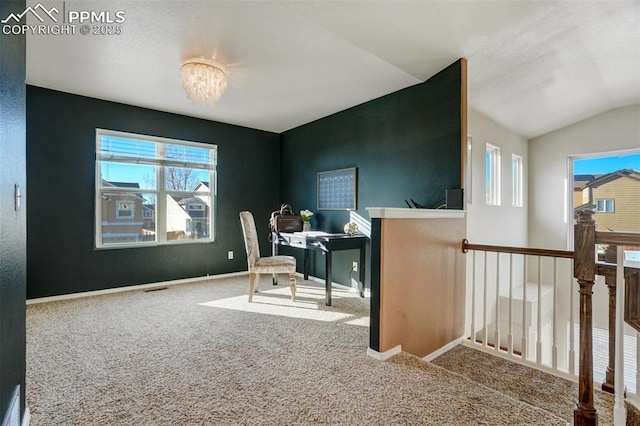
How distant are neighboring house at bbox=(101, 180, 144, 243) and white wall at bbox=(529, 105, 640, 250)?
6.71m

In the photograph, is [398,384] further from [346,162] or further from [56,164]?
[56,164]

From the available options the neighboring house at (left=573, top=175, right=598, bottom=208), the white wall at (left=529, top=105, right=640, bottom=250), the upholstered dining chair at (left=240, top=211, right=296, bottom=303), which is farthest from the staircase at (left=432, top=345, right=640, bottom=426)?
the neighboring house at (left=573, top=175, right=598, bottom=208)

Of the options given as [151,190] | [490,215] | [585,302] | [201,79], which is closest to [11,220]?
[201,79]

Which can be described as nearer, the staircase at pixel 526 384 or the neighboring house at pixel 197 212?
the staircase at pixel 526 384

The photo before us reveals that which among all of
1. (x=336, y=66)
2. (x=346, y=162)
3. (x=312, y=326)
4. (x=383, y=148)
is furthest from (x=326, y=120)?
(x=312, y=326)

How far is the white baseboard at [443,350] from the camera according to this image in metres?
2.49

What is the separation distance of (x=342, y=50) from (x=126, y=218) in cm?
338

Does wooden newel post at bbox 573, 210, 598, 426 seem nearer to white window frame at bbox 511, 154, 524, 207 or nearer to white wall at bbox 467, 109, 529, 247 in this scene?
white wall at bbox 467, 109, 529, 247

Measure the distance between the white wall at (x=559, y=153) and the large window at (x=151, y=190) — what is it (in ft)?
19.2

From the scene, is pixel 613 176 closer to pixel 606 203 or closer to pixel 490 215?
pixel 606 203

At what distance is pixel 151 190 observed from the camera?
4.11 meters

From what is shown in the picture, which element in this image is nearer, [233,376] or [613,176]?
[233,376]

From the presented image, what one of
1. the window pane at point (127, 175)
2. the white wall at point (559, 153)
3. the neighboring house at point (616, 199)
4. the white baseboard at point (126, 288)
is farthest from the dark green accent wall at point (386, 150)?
the white wall at point (559, 153)

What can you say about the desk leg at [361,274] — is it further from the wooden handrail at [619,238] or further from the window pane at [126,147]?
the window pane at [126,147]
